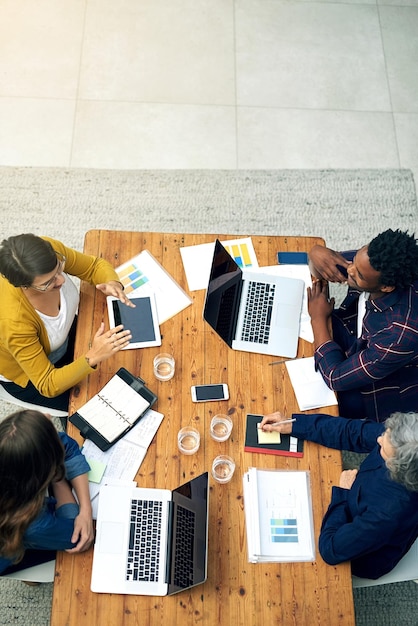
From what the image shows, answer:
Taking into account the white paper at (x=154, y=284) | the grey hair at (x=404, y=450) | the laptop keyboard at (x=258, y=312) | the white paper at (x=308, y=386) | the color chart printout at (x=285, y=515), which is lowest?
the color chart printout at (x=285, y=515)

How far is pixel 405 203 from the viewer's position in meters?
3.42

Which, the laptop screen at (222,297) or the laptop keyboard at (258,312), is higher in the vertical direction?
the laptop screen at (222,297)

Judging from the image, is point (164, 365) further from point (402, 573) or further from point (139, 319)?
point (402, 573)

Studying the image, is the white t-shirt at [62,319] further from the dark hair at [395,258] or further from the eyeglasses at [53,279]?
the dark hair at [395,258]

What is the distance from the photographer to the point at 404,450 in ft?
5.47

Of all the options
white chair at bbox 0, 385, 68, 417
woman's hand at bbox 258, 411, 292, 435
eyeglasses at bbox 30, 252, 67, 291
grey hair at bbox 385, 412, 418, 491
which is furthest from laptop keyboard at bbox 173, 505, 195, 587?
eyeglasses at bbox 30, 252, 67, 291

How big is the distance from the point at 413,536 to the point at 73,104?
304 centimetres

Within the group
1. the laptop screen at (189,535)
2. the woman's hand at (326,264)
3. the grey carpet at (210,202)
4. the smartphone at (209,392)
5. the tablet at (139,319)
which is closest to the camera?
the laptop screen at (189,535)

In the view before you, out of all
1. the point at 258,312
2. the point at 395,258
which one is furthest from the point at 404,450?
the point at 258,312

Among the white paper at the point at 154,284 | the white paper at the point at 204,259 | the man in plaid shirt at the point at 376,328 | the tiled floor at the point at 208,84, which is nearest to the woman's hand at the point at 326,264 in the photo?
the man in plaid shirt at the point at 376,328

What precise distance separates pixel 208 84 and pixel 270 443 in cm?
257

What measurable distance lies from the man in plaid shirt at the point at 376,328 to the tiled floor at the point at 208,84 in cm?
152

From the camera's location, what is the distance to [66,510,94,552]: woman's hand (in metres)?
1.74

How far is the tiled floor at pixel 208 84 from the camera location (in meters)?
3.50
